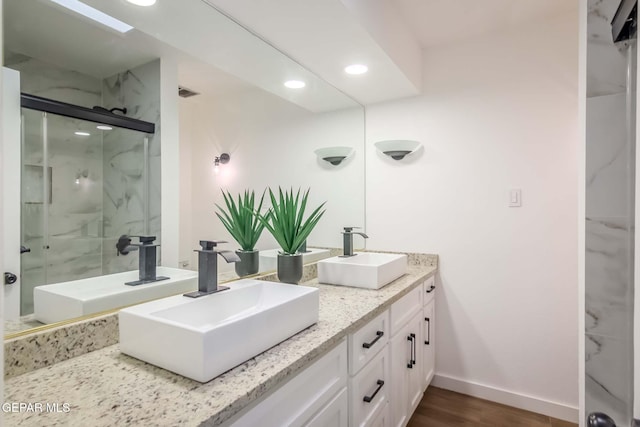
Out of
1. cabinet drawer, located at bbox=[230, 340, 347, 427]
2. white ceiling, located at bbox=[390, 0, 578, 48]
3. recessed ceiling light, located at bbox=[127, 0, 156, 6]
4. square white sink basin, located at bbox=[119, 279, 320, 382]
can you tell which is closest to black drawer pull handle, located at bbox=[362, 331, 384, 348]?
cabinet drawer, located at bbox=[230, 340, 347, 427]

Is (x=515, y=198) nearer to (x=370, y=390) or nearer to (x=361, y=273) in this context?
(x=361, y=273)

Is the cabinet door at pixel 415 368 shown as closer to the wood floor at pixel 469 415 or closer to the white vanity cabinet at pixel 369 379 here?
the white vanity cabinet at pixel 369 379

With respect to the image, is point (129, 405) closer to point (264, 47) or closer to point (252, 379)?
point (252, 379)

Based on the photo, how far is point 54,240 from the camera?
0.95 metres

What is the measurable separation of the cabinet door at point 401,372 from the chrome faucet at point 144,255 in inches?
41.3

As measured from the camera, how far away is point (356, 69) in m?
1.88

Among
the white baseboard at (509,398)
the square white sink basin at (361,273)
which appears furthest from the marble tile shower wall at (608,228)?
the white baseboard at (509,398)

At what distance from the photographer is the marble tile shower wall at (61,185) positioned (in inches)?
35.1

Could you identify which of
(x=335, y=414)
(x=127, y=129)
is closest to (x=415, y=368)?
(x=335, y=414)

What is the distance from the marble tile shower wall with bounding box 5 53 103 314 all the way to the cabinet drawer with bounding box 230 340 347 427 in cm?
66

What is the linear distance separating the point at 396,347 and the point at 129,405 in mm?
1193

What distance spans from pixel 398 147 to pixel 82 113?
1798mm

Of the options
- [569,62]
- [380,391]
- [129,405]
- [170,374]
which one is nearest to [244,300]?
[170,374]

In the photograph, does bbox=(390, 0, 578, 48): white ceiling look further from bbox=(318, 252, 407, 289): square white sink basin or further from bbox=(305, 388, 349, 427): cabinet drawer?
bbox=(305, 388, 349, 427): cabinet drawer
